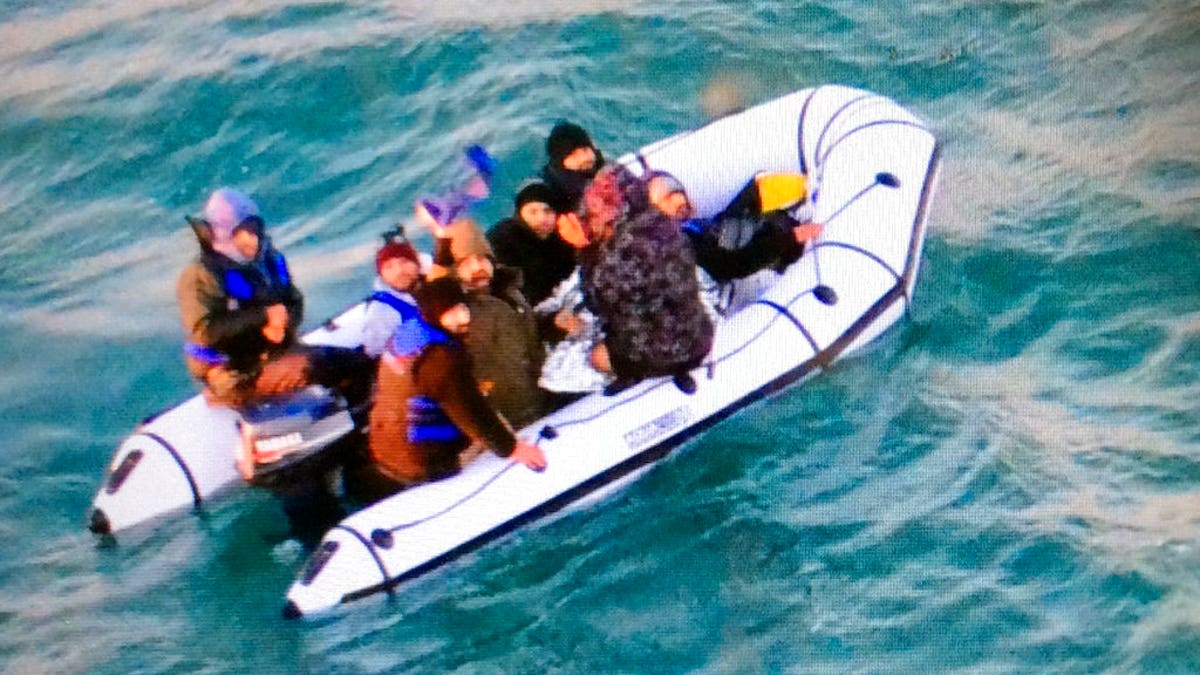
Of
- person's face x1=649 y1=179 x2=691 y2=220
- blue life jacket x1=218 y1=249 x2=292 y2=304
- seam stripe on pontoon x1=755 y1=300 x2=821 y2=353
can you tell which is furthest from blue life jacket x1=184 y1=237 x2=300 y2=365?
seam stripe on pontoon x1=755 y1=300 x2=821 y2=353

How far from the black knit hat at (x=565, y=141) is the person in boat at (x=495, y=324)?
662 mm

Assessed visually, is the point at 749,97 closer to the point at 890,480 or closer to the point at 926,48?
the point at 926,48

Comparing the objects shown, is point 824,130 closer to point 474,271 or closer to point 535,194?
A: point 535,194

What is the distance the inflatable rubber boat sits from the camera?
172 inches

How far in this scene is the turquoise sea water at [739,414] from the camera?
13.9 feet

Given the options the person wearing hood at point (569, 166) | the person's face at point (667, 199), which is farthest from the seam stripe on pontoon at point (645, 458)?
the person wearing hood at point (569, 166)

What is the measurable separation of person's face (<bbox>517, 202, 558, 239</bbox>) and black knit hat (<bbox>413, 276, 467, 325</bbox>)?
890 millimetres

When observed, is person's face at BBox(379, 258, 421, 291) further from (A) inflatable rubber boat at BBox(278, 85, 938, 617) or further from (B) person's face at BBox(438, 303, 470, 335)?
(A) inflatable rubber boat at BBox(278, 85, 938, 617)

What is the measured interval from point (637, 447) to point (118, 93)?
203 inches

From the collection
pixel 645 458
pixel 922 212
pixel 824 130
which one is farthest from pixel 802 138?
pixel 645 458

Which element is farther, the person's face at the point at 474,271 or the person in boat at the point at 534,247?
the person in boat at the point at 534,247

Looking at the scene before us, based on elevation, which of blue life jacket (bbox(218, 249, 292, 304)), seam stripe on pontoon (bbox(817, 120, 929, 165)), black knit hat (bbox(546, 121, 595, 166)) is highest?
black knit hat (bbox(546, 121, 595, 166))

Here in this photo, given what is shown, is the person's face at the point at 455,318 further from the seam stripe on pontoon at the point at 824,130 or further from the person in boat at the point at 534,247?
the seam stripe on pontoon at the point at 824,130

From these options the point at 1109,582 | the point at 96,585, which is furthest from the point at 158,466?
the point at 1109,582
